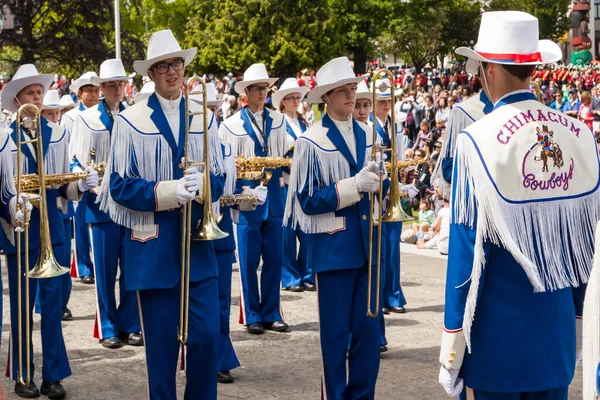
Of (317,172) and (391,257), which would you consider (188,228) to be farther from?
(391,257)

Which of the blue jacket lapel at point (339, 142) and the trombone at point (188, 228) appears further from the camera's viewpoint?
the blue jacket lapel at point (339, 142)

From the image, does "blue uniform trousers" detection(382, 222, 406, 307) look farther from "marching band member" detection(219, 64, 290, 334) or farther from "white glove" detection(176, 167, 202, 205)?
"white glove" detection(176, 167, 202, 205)

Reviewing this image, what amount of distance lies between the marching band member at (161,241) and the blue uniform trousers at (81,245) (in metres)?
4.81

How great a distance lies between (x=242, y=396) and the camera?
716 cm

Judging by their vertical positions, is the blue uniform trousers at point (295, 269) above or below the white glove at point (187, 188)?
below

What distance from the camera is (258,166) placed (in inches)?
358

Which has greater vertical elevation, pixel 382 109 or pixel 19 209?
pixel 382 109

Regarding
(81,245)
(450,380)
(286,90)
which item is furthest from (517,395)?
(81,245)

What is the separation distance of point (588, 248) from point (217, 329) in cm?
229

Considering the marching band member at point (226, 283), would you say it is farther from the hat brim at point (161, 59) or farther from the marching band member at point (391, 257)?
the marching band member at point (391, 257)

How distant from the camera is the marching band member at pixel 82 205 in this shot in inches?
401

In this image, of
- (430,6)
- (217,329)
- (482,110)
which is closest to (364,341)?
(217,329)

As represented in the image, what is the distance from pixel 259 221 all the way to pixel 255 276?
47 cm

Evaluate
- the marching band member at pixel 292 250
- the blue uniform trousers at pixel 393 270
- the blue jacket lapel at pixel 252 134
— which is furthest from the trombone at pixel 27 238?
the marching band member at pixel 292 250
